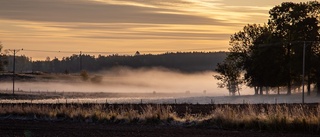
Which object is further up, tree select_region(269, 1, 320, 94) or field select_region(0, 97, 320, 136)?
tree select_region(269, 1, 320, 94)

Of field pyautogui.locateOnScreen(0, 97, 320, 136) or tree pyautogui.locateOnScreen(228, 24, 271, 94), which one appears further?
tree pyautogui.locateOnScreen(228, 24, 271, 94)

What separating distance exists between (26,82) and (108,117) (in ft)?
461

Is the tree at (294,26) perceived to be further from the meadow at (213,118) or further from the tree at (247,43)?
the meadow at (213,118)

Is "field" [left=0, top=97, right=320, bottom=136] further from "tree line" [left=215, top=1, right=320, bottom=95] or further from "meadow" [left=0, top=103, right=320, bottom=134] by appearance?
"tree line" [left=215, top=1, right=320, bottom=95]

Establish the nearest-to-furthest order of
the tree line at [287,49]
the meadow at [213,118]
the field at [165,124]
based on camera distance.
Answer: the field at [165,124], the meadow at [213,118], the tree line at [287,49]

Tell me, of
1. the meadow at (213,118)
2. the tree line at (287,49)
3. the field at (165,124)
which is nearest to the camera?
the field at (165,124)

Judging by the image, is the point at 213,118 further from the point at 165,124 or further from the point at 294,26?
the point at 294,26

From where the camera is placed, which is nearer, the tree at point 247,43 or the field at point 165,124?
the field at point 165,124

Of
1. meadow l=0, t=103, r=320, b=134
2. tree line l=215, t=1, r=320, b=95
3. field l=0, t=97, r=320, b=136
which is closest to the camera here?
field l=0, t=97, r=320, b=136

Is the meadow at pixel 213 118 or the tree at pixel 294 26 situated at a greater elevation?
the tree at pixel 294 26

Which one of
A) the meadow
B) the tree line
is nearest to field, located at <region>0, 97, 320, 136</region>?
the meadow

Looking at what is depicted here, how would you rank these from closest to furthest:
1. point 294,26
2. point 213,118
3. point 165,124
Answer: point 213,118 < point 165,124 < point 294,26

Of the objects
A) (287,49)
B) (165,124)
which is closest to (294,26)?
(287,49)

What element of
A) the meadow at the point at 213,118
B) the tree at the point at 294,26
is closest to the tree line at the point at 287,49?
the tree at the point at 294,26
